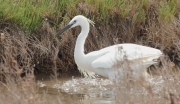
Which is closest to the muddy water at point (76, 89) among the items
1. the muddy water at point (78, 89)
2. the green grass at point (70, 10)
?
the muddy water at point (78, 89)

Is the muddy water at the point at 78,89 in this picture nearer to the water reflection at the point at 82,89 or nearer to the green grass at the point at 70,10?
the water reflection at the point at 82,89

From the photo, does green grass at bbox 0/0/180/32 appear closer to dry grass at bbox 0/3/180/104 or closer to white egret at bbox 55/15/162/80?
dry grass at bbox 0/3/180/104

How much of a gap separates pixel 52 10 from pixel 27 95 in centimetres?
481

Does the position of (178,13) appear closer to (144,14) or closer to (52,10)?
(144,14)

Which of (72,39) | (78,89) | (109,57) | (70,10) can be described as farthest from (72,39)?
→ (109,57)

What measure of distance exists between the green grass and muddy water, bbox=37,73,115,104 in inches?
39.9

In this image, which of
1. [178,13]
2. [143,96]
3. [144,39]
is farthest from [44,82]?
[143,96]

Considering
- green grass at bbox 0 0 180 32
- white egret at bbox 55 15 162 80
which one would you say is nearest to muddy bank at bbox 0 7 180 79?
green grass at bbox 0 0 180 32

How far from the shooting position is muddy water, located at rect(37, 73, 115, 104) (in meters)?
7.10

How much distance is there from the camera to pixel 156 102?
427 centimetres

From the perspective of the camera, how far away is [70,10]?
883cm

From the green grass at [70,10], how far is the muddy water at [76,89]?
1.01 m

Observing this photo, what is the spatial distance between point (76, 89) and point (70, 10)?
1.68 metres

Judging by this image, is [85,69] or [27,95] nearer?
[27,95]
